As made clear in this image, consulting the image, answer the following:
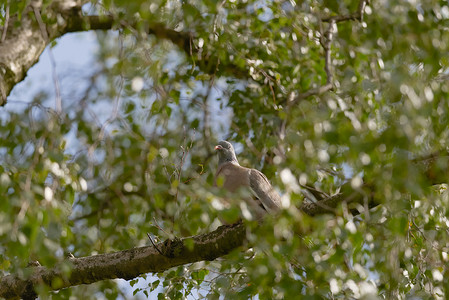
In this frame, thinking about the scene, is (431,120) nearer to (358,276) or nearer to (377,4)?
(358,276)

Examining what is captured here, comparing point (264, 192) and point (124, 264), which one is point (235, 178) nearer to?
point (264, 192)

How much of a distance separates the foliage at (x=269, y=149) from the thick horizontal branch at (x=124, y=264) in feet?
0.42

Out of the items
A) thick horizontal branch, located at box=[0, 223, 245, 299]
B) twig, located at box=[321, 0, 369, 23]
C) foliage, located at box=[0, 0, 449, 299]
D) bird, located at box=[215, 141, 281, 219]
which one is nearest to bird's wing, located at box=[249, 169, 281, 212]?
bird, located at box=[215, 141, 281, 219]

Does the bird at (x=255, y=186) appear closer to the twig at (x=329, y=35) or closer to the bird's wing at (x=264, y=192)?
the bird's wing at (x=264, y=192)

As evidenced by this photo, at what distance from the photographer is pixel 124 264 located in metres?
3.15

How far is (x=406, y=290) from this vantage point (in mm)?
2980

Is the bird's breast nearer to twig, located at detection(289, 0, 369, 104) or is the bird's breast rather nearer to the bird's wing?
the bird's wing

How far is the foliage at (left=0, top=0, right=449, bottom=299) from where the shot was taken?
2.06m

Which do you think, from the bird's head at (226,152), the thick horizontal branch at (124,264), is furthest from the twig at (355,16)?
the thick horizontal branch at (124,264)

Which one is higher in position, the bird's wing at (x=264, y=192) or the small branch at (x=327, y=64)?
the small branch at (x=327, y=64)

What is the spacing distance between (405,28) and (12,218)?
7.04 ft

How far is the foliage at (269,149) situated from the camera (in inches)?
81.2

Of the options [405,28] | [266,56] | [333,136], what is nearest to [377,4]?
[266,56]

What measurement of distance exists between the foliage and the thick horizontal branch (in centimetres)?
13
